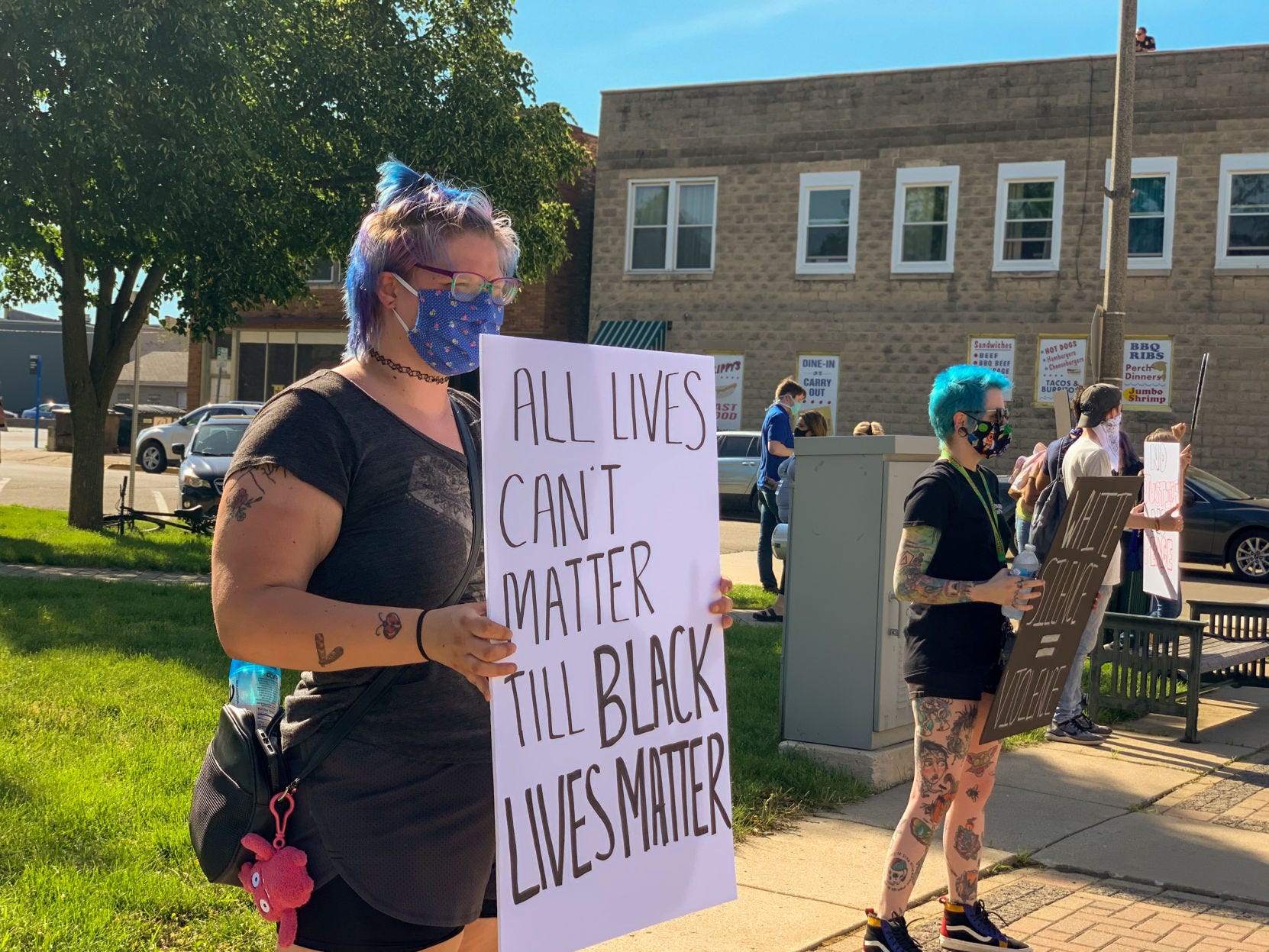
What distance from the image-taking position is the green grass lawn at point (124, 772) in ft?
13.7

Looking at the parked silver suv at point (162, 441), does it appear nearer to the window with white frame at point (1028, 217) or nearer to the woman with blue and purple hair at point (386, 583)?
the window with white frame at point (1028, 217)

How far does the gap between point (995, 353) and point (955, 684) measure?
76.3 ft

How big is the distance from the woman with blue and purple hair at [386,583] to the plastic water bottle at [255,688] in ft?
0.20

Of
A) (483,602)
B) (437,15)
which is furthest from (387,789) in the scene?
(437,15)

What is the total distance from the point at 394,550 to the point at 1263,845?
5.13 meters

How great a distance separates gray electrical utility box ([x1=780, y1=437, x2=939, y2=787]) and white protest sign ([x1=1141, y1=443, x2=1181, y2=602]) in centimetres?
285

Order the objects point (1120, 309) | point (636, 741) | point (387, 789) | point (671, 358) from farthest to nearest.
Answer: point (1120, 309) → point (671, 358) → point (636, 741) → point (387, 789)

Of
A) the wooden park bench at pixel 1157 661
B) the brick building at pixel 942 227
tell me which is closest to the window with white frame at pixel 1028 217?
the brick building at pixel 942 227

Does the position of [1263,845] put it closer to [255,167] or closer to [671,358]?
[671,358]

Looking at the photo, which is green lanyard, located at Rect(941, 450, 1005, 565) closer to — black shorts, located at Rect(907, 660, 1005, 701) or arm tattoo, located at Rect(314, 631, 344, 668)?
black shorts, located at Rect(907, 660, 1005, 701)

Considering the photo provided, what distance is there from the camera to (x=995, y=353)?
26.5 metres

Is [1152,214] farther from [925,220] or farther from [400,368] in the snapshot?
[400,368]

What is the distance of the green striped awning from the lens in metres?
29.6

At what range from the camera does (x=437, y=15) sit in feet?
60.9
